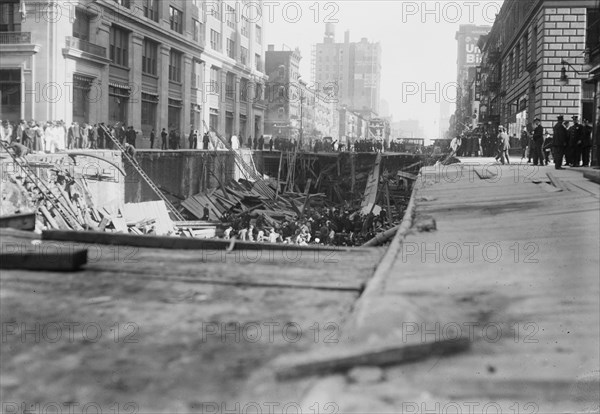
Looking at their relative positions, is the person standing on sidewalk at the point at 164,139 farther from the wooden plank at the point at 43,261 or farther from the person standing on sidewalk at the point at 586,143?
the wooden plank at the point at 43,261

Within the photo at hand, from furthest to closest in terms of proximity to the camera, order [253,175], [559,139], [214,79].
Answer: [214,79], [253,175], [559,139]

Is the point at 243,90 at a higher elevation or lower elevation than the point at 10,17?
higher

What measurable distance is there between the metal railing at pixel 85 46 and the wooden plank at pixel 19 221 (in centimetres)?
2849

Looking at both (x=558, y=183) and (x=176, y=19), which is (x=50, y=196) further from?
(x=176, y=19)

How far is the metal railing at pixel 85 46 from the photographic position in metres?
33.1

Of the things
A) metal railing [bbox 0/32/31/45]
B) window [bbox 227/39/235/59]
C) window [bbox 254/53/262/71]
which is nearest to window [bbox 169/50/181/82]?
window [bbox 227/39/235/59]

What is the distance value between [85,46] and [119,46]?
514 centimetres

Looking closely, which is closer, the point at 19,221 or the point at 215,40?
the point at 19,221

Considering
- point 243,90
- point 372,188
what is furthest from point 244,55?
point 372,188

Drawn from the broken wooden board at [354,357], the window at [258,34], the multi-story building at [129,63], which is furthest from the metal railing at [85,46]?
the window at [258,34]

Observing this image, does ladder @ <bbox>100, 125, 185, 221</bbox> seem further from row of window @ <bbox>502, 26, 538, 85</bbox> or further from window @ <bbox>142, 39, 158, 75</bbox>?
row of window @ <bbox>502, 26, 538, 85</bbox>

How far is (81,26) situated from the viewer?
35.6 m

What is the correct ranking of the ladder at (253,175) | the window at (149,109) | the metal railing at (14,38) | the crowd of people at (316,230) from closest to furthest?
the crowd of people at (316,230), the metal railing at (14,38), the ladder at (253,175), the window at (149,109)

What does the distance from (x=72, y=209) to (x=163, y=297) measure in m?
15.4
